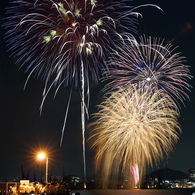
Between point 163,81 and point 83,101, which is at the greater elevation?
point 163,81

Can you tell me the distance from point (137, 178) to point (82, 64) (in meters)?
25.1

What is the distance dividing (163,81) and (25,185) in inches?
680

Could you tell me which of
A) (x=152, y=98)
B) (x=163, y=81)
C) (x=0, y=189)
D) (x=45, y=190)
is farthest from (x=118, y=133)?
(x=0, y=189)

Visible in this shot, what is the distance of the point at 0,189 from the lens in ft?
115

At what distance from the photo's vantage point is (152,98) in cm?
3772

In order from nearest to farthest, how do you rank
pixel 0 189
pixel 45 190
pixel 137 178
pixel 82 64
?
1. pixel 82 64
2. pixel 45 190
3. pixel 0 189
4. pixel 137 178

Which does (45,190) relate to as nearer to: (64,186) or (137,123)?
(64,186)

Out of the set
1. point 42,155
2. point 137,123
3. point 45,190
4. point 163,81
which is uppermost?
point 163,81

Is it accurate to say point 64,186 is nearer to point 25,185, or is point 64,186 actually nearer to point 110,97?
point 25,185

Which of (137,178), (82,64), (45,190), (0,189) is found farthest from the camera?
(137,178)

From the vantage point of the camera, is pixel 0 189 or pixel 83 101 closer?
pixel 83 101

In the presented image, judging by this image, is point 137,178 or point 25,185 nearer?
point 25,185

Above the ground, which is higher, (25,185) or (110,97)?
(110,97)

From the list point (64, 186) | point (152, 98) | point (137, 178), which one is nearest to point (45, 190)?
point (64, 186)
